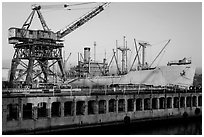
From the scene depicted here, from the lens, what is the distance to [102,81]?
3642 inches

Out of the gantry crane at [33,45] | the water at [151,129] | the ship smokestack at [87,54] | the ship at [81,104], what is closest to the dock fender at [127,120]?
the ship at [81,104]

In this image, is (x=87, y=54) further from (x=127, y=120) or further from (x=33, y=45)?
(x=127, y=120)

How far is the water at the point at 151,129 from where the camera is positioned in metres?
36.3

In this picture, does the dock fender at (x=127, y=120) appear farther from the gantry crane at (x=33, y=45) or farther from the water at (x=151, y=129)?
the gantry crane at (x=33, y=45)

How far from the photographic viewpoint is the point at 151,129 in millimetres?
38875

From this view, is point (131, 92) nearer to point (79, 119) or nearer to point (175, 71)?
point (79, 119)

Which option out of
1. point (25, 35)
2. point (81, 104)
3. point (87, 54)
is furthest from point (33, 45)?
point (87, 54)

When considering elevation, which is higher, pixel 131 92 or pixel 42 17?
pixel 42 17

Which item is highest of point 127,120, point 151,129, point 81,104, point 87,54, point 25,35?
point 25,35

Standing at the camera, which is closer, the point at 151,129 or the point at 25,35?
the point at 151,129

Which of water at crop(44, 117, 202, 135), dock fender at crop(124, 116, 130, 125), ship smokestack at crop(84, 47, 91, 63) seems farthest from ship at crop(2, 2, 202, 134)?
ship smokestack at crop(84, 47, 91, 63)

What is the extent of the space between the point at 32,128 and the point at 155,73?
38637 millimetres

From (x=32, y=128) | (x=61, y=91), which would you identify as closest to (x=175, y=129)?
(x=61, y=91)

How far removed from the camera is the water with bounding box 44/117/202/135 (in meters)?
36.3
